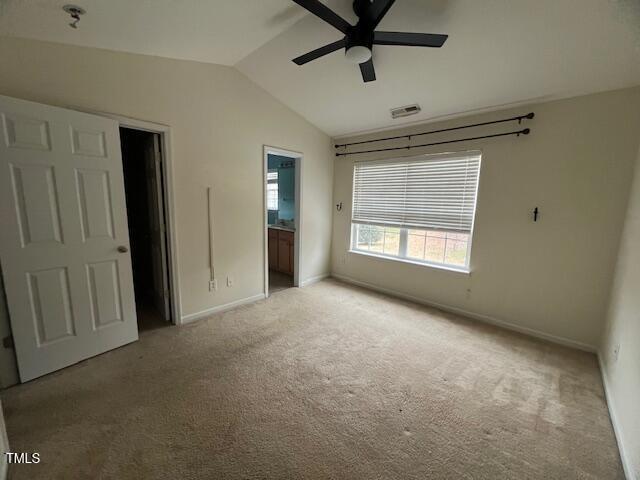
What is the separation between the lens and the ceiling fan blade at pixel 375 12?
5.01 feet

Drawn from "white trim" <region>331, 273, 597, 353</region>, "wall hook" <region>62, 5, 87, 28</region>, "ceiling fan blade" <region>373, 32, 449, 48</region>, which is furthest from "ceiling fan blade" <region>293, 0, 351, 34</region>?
"white trim" <region>331, 273, 597, 353</region>

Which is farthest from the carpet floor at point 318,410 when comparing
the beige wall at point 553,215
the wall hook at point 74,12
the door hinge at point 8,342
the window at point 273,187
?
the window at point 273,187

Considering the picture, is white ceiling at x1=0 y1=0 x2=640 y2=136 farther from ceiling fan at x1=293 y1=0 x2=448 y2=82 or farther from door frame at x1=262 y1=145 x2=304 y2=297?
door frame at x1=262 y1=145 x2=304 y2=297

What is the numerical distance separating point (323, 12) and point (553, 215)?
2780mm

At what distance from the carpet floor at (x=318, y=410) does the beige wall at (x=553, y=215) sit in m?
0.43

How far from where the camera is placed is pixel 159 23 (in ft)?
6.34

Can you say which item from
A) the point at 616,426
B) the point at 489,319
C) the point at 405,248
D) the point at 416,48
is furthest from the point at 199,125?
the point at 616,426

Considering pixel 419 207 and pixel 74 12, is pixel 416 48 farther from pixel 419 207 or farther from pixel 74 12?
pixel 74 12

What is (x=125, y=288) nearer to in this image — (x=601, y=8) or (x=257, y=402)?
(x=257, y=402)

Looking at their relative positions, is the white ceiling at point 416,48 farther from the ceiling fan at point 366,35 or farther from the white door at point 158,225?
the white door at point 158,225

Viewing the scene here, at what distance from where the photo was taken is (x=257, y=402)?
1.81 meters

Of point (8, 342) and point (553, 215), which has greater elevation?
point (553, 215)

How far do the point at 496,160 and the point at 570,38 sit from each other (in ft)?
3.78

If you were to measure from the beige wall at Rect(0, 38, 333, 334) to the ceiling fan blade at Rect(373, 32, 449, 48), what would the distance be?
6.10 feet
